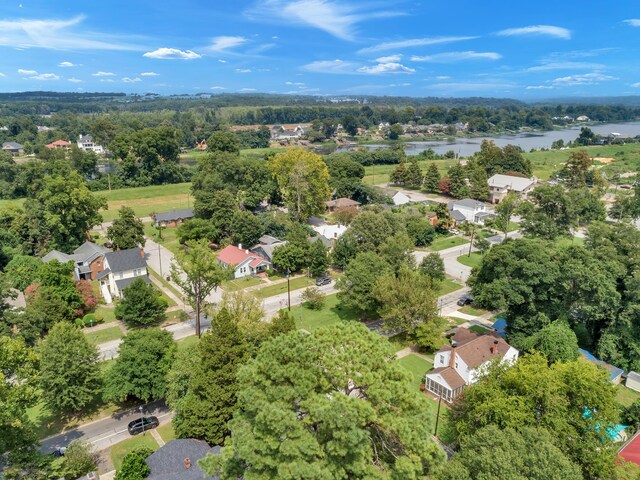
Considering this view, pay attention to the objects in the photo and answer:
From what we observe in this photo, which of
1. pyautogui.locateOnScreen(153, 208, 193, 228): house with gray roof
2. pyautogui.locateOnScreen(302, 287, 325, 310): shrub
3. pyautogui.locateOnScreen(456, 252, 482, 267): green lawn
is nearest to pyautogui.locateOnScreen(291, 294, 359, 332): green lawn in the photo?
pyautogui.locateOnScreen(302, 287, 325, 310): shrub

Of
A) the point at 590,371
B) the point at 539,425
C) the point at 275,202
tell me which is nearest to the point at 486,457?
the point at 539,425

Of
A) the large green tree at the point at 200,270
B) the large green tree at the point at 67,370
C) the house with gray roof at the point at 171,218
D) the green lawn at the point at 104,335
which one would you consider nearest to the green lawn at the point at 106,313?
the green lawn at the point at 104,335


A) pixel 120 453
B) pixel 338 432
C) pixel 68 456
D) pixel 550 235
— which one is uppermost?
pixel 338 432

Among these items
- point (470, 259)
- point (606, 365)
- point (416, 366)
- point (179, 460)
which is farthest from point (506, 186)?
point (179, 460)

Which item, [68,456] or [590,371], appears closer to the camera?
[590,371]

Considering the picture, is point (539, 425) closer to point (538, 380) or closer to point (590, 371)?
point (538, 380)

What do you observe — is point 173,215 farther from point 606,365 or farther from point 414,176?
point 606,365

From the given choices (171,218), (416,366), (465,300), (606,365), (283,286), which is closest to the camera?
(606,365)

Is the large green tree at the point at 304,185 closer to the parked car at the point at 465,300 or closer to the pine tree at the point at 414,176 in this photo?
the parked car at the point at 465,300
